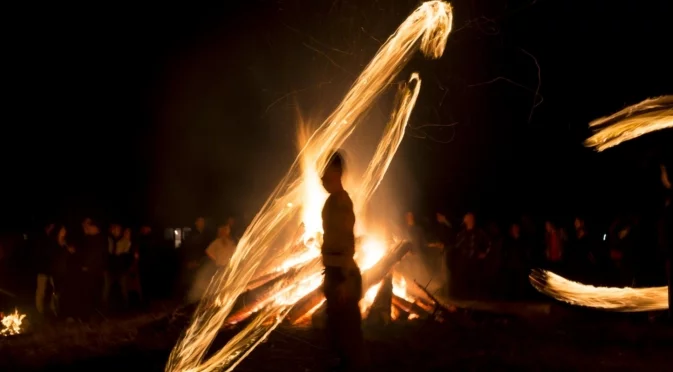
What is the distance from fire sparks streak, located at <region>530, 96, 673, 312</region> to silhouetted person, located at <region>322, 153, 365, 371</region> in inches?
160

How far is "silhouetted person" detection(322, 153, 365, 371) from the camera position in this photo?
5645mm

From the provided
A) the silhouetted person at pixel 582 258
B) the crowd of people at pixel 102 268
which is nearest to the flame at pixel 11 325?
the crowd of people at pixel 102 268

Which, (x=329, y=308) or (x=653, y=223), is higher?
(x=653, y=223)

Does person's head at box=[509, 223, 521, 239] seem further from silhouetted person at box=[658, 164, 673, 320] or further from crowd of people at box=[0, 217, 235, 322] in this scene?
crowd of people at box=[0, 217, 235, 322]

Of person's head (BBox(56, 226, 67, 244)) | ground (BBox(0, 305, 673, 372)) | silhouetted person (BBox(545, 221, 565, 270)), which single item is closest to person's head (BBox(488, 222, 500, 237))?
silhouetted person (BBox(545, 221, 565, 270))

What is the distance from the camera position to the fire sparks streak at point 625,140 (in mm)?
8414

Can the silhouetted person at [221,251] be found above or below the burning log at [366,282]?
above

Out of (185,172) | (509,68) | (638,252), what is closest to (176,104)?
(185,172)

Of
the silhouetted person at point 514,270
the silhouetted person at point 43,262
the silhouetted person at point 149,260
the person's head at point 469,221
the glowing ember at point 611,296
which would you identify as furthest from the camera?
the silhouetted person at point 149,260

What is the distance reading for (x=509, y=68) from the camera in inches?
748

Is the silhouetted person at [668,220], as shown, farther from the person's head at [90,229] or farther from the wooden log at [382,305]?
the person's head at [90,229]

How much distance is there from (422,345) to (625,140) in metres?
4.32

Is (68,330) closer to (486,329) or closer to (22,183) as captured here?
(486,329)

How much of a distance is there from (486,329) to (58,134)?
17.0 m
